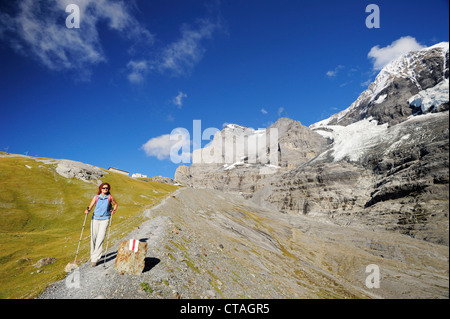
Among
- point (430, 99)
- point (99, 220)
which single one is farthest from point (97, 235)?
point (430, 99)

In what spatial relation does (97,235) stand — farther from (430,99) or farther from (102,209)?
(430,99)

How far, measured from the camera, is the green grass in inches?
697

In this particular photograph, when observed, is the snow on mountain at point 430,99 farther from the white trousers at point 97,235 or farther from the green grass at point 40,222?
the green grass at point 40,222

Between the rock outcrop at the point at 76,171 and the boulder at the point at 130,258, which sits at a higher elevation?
the rock outcrop at the point at 76,171

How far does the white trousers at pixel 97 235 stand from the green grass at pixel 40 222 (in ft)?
8.18

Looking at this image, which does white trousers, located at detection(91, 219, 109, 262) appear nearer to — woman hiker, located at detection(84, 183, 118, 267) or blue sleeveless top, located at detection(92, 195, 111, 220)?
woman hiker, located at detection(84, 183, 118, 267)

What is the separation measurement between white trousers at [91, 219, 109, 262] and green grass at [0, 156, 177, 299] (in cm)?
249

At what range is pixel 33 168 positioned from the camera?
6125 centimetres

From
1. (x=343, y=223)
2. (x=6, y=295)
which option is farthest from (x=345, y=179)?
(x=6, y=295)

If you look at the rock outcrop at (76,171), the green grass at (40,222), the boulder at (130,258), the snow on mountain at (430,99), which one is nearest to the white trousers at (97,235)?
the boulder at (130,258)

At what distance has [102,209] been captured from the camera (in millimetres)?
13383

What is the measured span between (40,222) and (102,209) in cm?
3922

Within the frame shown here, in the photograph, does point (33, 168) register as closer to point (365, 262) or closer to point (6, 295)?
point (6, 295)

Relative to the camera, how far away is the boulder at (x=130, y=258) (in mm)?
12336
